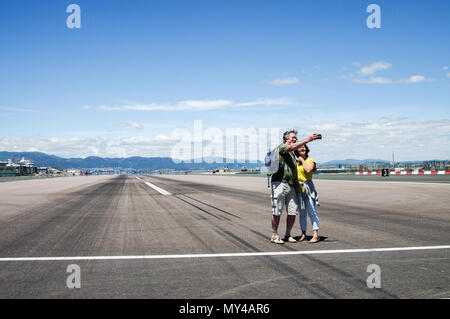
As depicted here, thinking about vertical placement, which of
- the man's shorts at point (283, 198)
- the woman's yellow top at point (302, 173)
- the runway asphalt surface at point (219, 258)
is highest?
the woman's yellow top at point (302, 173)

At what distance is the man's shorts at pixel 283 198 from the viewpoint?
7413 millimetres

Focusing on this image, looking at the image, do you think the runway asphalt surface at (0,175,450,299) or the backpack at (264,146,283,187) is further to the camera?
the backpack at (264,146,283,187)

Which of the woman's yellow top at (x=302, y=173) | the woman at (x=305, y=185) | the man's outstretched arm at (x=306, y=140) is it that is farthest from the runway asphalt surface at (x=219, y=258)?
the man's outstretched arm at (x=306, y=140)

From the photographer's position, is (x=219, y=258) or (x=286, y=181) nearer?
(x=219, y=258)

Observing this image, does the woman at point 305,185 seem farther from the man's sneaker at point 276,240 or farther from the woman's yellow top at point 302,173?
the man's sneaker at point 276,240

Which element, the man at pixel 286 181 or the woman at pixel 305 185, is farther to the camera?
the woman at pixel 305 185

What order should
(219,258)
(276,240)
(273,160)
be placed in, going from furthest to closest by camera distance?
1. (276,240)
2. (273,160)
3. (219,258)

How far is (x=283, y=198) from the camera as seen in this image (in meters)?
7.48

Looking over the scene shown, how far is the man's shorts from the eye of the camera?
7413 mm

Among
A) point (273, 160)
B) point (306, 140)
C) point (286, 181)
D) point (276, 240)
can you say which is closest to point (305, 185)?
point (286, 181)

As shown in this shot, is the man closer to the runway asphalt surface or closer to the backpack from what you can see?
the backpack

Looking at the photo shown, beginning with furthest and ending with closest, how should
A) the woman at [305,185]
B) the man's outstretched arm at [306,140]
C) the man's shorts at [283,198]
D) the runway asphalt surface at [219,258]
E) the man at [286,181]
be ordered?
1. the woman at [305,185]
2. the man's shorts at [283,198]
3. the man at [286,181]
4. the man's outstretched arm at [306,140]
5. the runway asphalt surface at [219,258]

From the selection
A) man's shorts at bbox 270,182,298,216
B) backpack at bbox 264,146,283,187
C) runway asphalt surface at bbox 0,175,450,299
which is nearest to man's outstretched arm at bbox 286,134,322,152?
backpack at bbox 264,146,283,187

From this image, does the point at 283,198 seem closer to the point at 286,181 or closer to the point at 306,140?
the point at 286,181
